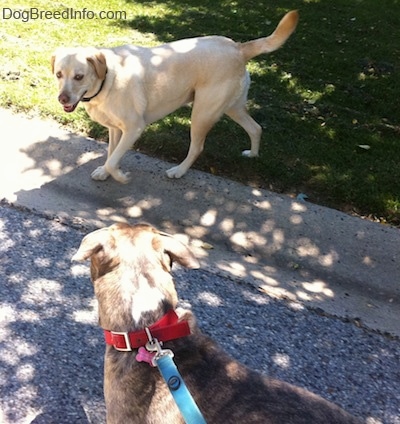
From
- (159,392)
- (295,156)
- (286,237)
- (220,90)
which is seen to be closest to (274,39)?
(220,90)

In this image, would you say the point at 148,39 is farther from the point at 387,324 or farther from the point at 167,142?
the point at 387,324

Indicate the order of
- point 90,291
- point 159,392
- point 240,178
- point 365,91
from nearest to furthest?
point 159,392 < point 90,291 < point 240,178 < point 365,91

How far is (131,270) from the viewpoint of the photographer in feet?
7.72

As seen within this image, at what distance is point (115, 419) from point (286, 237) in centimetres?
283

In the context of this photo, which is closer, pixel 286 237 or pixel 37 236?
pixel 37 236

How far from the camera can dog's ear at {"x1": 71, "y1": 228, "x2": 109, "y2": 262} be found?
7.54 feet

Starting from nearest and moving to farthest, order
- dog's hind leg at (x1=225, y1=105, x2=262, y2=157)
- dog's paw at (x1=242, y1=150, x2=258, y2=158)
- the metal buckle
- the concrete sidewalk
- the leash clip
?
the leash clip → the metal buckle → the concrete sidewalk → dog's hind leg at (x1=225, y1=105, x2=262, y2=157) → dog's paw at (x1=242, y1=150, x2=258, y2=158)

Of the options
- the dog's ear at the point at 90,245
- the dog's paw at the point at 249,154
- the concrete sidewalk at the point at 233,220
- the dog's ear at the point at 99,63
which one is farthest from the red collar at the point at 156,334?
the dog's paw at the point at 249,154

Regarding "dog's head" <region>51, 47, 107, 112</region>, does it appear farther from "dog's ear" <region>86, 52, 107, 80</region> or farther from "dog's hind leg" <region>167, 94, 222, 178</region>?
"dog's hind leg" <region>167, 94, 222, 178</region>

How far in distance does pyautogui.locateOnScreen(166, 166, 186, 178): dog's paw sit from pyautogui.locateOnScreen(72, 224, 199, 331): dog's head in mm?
2946

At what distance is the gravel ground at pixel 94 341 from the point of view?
321 centimetres

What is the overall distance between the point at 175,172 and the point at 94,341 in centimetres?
229

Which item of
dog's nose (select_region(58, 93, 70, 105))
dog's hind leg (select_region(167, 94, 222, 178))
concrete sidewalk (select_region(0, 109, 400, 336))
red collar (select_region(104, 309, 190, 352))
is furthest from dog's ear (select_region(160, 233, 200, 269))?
dog's hind leg (select_region(167, 94, 222, 178))

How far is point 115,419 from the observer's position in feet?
7.89
